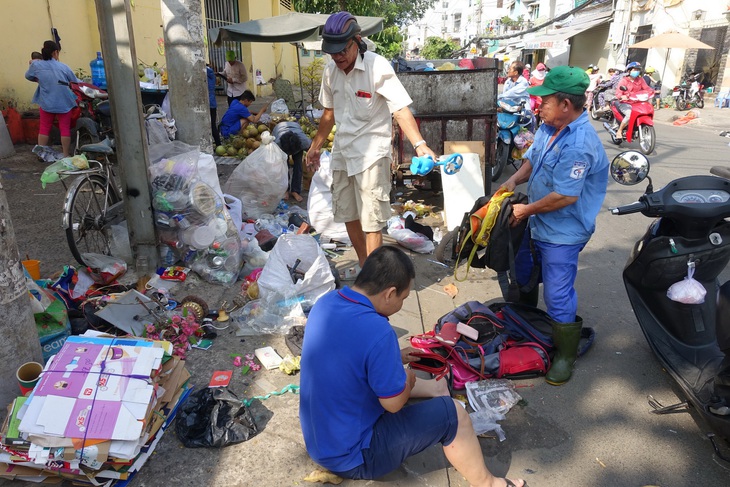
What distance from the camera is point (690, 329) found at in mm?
2984

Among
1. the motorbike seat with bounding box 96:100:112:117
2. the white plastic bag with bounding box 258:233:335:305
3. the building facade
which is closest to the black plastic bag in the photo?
the white plastic bag with bounding box 258:233:335:305

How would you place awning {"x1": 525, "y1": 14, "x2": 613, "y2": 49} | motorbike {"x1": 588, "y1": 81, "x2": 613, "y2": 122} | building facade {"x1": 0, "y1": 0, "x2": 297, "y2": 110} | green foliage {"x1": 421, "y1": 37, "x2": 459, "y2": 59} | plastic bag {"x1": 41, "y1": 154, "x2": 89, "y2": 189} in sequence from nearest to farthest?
1. plastic bag {"x1": 41, "y1": 154, "x2": 89, "y2": 189}
2. building facade {"x1": 0, "y1": 0, "x2": 297, "y2": 110}
3. motorbike {"x1": 588, "y1": 81, "x2": 613, "y2": 122}
4. awning {"x1": 525, "y1": 14, "x2": 613, "y2": 49}
5. green foliage {"x1": 421, "y1": 37, "x2": 459, "y2": 59}

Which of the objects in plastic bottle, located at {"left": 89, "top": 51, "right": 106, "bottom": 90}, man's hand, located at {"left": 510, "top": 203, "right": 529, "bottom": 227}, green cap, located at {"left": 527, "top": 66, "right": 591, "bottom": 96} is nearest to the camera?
green cap, located at {"left": 527, "top": 66, "right": 591, "bottom": 96}

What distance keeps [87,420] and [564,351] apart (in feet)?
8.33

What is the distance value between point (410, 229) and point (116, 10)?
127 inches

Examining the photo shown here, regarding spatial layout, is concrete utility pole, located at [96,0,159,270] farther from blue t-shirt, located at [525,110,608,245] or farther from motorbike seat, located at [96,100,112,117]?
motorbike seat, located at [96,100,112,117]

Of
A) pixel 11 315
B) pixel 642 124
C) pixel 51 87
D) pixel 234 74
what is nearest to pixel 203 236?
pixel 11 315

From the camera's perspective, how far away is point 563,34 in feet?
95.4

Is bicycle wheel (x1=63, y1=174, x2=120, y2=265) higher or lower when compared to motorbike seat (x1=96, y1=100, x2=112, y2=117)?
lower

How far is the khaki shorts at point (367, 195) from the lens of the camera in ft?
12.8

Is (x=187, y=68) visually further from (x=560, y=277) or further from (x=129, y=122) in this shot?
(x=560, y=277)

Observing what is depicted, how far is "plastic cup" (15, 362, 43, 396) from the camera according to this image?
8.37ft

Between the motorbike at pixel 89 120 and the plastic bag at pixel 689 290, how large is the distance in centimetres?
689

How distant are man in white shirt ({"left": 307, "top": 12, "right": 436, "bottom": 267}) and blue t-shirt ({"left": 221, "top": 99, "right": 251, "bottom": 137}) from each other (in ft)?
13.8
